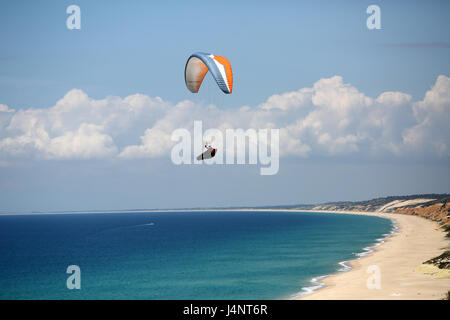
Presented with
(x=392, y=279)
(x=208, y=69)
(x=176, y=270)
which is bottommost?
(x=176, y=270)

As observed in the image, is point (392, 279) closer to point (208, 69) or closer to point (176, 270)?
point (208, 69)

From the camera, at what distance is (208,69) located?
118ft

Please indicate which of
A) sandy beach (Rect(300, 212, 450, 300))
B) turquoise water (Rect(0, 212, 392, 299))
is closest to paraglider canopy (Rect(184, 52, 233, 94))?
sandy beach (Rect(300, 212, 450, 300))

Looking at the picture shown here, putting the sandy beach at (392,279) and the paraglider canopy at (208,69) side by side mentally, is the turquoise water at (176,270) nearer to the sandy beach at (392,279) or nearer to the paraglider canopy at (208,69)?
the sandy beach at (392,279)

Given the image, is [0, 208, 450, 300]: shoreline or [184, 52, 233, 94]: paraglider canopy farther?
[0, 208, 450, 300]: shoreline

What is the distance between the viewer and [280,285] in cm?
5534

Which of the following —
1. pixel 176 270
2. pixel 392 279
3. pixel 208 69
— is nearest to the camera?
pixel 208 69

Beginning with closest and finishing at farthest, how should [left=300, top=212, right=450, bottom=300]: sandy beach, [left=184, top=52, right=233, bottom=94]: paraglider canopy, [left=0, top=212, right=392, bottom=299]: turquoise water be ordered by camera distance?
[left=184, top=52, right=233, bottom=94]: paraglider canopy
[left=300, top=212, right=450, bottom=300]: sandy beach
[left=0, top=212, right=392, bottom=299]: turquoise water

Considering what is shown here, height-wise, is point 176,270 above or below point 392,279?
below

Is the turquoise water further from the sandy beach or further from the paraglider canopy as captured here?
the paraglider canopy

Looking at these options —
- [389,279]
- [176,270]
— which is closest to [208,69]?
[389,279]

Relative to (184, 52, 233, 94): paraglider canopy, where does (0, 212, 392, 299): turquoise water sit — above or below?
below

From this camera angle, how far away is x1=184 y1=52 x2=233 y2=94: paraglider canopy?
3376cm

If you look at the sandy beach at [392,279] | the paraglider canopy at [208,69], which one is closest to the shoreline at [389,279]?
the sandy beach at [392,279]
